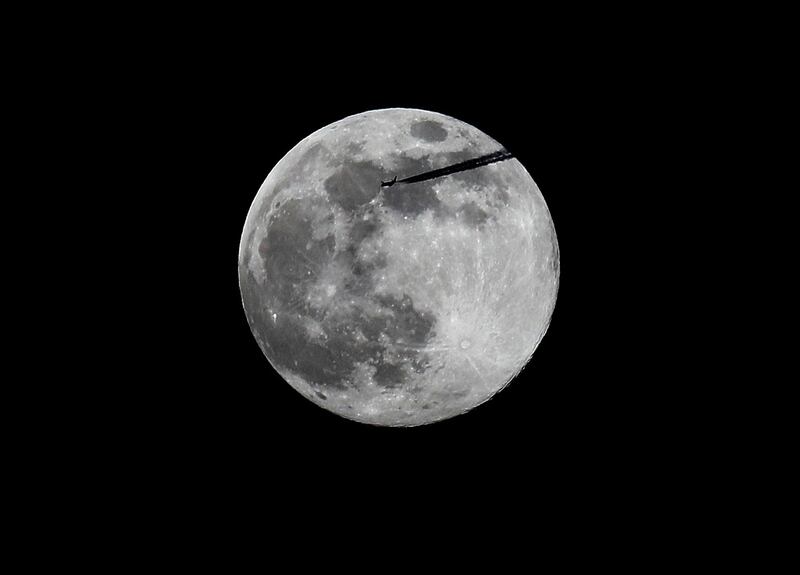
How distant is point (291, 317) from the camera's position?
3.79 meters

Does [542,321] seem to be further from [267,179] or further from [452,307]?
[267,179]

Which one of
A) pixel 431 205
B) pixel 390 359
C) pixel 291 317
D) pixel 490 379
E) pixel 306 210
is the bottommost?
pixel 490 379

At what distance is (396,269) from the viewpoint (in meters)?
3.56

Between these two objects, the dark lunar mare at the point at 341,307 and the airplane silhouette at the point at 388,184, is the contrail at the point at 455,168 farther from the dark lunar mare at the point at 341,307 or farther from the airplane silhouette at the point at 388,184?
the dark lunar mare at the point at 341,307

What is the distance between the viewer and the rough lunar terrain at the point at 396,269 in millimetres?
3588

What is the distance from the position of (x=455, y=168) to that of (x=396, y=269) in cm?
71

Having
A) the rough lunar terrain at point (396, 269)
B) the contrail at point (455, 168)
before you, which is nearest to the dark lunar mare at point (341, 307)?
the rough lunar terrain at point (396, 269)

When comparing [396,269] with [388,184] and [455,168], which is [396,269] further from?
[455,168]

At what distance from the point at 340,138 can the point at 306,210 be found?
537mm

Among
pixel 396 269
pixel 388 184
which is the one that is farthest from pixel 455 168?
pixel 396 269

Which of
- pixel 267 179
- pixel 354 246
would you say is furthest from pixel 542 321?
pixel 267 179

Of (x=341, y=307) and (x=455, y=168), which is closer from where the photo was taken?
(x=341, y=307)

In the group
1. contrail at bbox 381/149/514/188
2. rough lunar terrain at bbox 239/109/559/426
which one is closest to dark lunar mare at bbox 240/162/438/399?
rough lunar terrain at bbox 239/109/559/426

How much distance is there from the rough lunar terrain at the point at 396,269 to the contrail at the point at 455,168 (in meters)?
0.03
